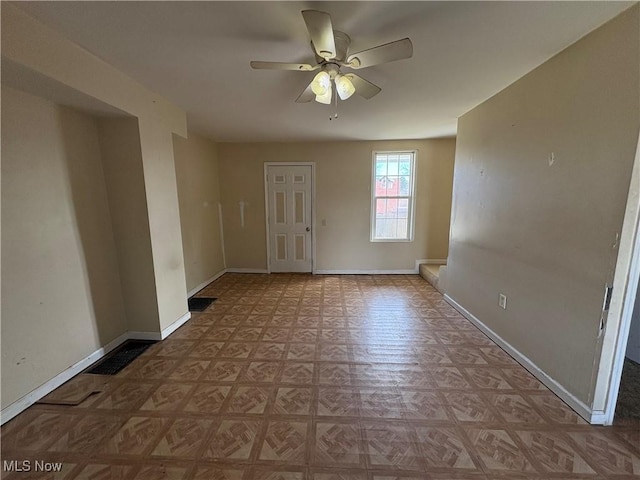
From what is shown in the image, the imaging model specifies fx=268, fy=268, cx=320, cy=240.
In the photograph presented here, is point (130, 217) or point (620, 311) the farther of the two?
point (130, 217)

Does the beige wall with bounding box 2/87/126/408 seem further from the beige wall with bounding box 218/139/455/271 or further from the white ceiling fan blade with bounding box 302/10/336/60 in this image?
the beige wall with bounding box 218/139/455/271

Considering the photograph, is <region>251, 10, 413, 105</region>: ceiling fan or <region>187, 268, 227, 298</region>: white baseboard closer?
<region>251, 10, 413, 105</region>: ceiling fan

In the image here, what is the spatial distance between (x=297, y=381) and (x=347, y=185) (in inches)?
141

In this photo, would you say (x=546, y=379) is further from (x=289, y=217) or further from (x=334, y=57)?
(x=289, y=217)

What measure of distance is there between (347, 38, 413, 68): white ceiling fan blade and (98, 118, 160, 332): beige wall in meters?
2.03

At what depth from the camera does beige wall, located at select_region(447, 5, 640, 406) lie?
1.55 m

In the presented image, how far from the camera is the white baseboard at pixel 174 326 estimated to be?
2791 mm

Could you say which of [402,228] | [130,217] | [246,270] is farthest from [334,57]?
[246,270]

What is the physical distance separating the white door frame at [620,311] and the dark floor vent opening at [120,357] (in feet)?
11.6

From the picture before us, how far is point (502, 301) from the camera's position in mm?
2562

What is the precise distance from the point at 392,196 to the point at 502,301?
2.83 m

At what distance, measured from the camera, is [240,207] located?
5.11 meters

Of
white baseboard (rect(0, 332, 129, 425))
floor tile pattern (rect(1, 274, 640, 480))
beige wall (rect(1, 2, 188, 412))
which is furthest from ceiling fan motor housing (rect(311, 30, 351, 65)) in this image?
white baseboard (rect(0, 332, 129, 425))

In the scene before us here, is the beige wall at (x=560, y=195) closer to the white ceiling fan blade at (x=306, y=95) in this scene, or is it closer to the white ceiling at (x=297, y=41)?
the white ceiling at (x=297, y=41)
